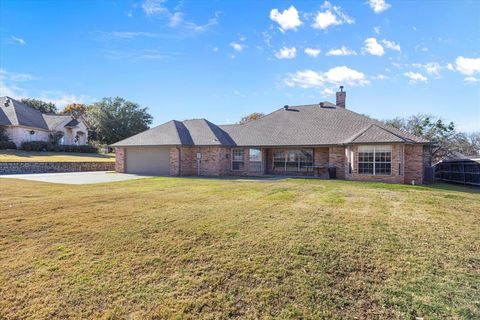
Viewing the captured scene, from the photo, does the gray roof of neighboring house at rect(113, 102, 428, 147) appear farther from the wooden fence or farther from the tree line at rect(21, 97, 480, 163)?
the tree line at rect(21, 97, 480, 163)

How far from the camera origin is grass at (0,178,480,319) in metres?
3.24

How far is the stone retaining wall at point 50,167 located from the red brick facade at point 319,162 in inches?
199

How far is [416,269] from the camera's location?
413 cm

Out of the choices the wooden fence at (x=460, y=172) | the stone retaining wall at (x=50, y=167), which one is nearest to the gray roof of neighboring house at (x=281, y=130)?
the wooden fence at (x=460, y=172)

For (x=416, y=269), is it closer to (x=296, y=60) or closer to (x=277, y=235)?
(x=277, y=235)

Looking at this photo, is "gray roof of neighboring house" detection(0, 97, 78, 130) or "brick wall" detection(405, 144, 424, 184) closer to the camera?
"brick wall" detection(405, 144, 424, 184)

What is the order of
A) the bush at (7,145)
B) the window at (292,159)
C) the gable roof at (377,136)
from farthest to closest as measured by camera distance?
the bush at (7,145) → the window at (292,159) → the gable roof at (377,136)

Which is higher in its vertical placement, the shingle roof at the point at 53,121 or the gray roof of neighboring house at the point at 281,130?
the shingle roof at the point at 53,121

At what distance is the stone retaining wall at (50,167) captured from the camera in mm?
21047

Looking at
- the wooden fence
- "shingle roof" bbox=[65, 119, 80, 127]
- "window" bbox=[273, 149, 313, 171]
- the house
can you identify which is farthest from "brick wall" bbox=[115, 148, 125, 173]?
the wooden fence

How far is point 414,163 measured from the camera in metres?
16.7

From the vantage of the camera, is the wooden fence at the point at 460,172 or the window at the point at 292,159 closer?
the wooden fence at the point at 460,172

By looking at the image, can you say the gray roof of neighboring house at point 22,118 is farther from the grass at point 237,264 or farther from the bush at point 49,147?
the grass at point 237,264

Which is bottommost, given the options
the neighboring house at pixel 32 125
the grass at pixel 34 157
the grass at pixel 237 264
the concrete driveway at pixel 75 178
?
the grass at pixel 237 264
